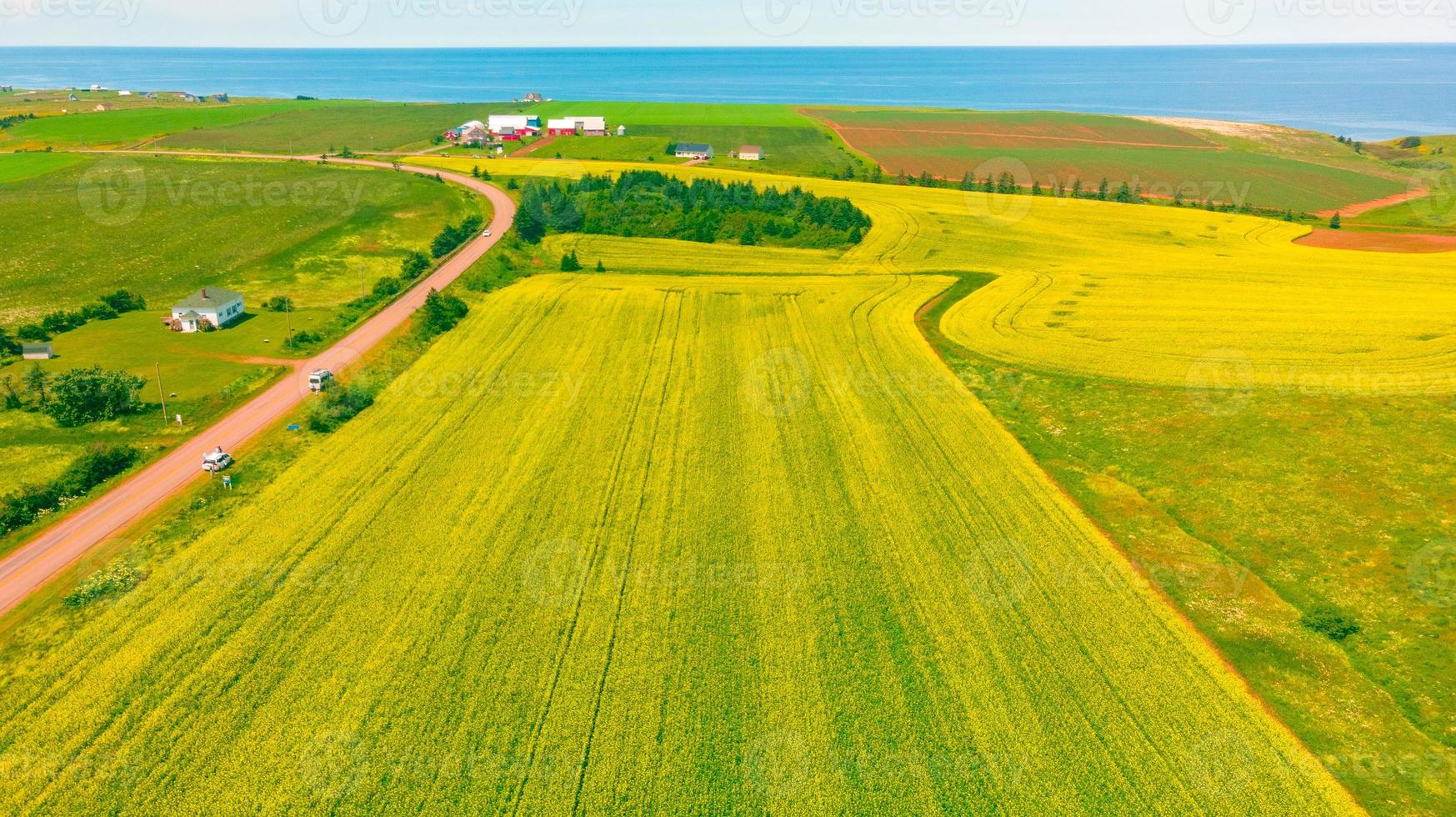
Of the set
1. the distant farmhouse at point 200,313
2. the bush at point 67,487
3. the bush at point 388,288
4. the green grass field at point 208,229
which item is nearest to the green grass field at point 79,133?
the green grass field at point 208,229

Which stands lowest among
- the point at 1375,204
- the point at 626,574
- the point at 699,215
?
the point at 626,574

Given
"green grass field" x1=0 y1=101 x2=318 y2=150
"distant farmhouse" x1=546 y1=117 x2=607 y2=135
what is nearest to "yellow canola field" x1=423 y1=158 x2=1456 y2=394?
"distant farmhouse" x1=546 y1=117 x2=607 y2=135

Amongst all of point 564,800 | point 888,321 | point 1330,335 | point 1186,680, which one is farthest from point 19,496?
point 1330,335

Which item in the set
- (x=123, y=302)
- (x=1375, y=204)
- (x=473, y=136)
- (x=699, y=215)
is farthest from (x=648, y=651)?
(x=473, y=136)

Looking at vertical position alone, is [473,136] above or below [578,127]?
below

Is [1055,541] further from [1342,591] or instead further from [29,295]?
[29,295]

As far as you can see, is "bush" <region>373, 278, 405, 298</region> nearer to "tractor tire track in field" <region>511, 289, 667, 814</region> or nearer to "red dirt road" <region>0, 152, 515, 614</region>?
"red dirt road" <region>0, 152, 515, 614</region>

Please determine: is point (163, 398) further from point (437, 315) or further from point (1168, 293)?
point (1168, 293)
